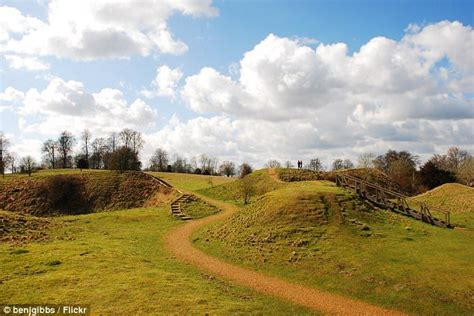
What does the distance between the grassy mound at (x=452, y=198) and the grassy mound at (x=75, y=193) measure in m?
36.6

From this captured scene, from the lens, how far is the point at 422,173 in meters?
75.9

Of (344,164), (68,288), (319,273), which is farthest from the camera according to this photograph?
(344,164)

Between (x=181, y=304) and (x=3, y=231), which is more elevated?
(x=3, y=231)

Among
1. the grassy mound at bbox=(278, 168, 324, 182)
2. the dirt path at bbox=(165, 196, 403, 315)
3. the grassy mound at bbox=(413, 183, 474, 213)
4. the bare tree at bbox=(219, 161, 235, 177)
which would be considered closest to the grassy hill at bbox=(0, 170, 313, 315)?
the dirt path at bbox=(165, 196, 403, 315)

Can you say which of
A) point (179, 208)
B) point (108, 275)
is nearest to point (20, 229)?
point (108, 275)

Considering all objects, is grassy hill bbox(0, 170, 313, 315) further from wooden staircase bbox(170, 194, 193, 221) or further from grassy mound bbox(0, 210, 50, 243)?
wooden staircase bbox(170, 194, 193, 221)

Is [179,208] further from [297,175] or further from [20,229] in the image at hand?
[297,175]

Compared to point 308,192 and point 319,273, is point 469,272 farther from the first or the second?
point 308,192

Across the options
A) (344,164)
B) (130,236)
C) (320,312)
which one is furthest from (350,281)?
(344,164)

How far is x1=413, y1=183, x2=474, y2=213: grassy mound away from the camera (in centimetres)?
4372

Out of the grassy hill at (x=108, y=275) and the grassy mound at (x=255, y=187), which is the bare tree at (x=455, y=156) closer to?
the grassy mound at (x=255, y=187)

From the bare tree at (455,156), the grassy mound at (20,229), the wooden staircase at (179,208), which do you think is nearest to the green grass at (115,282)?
the grassy mound at (20,229)

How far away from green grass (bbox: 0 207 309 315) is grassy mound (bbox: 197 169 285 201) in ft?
93.1

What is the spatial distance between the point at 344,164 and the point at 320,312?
13758 cm
